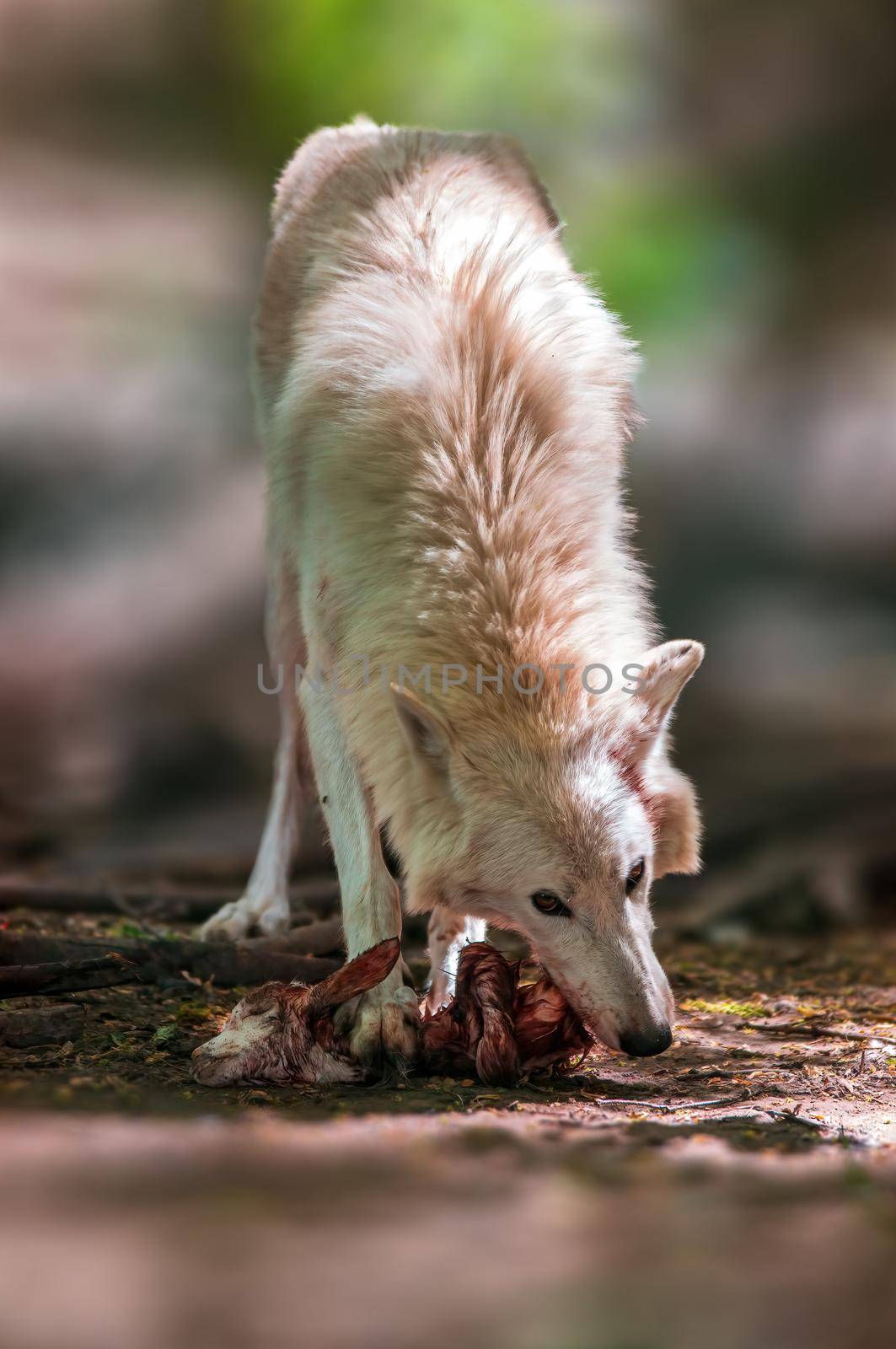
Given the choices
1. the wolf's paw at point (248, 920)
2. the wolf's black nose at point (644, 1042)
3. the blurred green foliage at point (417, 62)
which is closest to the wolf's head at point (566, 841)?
the wolf's black nose at point (644, 1042)

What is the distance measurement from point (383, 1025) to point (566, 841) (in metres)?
0.71

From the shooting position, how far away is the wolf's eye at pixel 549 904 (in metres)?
3.26

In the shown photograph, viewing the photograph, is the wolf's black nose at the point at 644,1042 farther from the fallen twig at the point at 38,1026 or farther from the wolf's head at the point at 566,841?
the fallen twig at the point at 38,1026

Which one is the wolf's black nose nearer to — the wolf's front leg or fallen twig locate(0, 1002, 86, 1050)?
the wolf's front leg

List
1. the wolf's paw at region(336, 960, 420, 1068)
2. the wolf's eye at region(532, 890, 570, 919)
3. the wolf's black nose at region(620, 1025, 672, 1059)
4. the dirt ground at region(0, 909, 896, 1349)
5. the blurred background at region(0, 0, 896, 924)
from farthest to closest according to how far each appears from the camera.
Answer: the blurred background at region(0, 0, 896, 924) < the wolf's paw at region(336, 960, 420, 1068) < the wolf's eye at region(532, 890, 570, 919) < the wolf's black nose at region(620, 1025, 672, 1059) < the dirt ground at region(0, 909, 896, 1349)

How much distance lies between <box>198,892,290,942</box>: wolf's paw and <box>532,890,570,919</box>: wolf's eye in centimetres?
168

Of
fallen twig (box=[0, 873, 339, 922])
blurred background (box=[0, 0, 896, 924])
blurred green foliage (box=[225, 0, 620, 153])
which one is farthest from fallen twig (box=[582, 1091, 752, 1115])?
blurred green foliage (box=[225, 0, 620, 153])

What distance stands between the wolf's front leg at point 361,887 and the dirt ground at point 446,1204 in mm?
146

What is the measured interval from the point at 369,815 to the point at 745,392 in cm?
838

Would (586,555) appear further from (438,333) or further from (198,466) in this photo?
(198,466)

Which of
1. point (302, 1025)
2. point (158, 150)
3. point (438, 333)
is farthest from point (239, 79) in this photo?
point (302, 1025)

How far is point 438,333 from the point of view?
12.3 feet

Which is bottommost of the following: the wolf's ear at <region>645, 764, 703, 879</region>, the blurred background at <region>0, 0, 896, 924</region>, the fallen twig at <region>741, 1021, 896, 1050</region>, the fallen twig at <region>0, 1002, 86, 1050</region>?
the fallen twig at <region>741, 1021, 896, 1050</region>

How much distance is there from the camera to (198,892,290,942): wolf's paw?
15.7 feet
